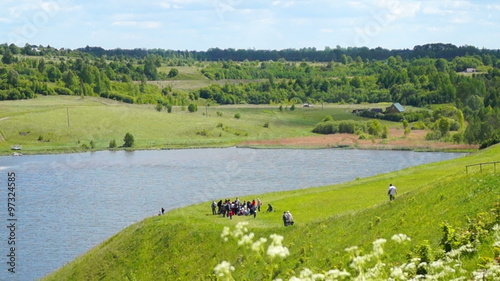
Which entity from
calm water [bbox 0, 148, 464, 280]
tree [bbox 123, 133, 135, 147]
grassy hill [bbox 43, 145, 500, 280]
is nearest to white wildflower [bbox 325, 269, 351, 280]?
grassy hill [bbox 43, 145, 500, 280]

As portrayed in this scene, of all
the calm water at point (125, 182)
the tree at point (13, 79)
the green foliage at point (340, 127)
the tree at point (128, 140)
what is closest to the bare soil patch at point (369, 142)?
the green foliage at point (340, 127)

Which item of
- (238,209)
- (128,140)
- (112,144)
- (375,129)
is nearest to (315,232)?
(238,209)

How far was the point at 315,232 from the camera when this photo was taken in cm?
3819

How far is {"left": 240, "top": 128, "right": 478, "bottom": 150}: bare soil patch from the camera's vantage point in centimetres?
12025

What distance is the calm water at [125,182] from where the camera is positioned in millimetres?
56438

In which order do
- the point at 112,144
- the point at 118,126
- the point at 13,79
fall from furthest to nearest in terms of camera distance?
the point at 13,79, the point at 118,126, the point at 112,144

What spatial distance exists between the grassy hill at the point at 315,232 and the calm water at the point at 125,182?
7453 millimetres

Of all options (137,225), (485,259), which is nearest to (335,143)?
(137,225)

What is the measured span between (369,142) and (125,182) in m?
58.1

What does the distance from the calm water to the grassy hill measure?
7453 millimetres

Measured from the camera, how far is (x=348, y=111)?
193 meters

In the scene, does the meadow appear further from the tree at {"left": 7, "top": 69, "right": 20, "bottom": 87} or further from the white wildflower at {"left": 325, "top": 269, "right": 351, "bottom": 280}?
the white wildflower at {"left": 325, "top": 269, "right": 351, "bottom": 280}

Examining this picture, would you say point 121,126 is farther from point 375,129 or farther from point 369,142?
point 369,142

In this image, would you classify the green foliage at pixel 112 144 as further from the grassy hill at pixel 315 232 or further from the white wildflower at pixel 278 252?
the white wildflower at pixel 278 252
